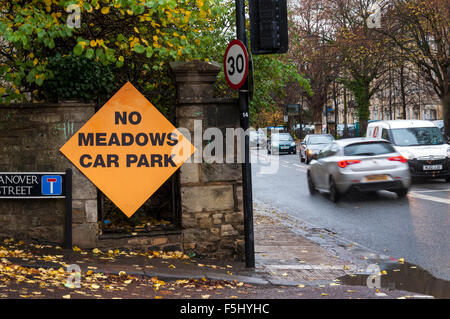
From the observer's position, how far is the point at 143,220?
9125mm

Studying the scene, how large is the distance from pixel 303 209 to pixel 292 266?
692cm

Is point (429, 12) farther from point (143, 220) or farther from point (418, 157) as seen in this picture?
point (143, 220)

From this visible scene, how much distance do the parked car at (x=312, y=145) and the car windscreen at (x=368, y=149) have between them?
52.8ft

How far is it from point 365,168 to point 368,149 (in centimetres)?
64

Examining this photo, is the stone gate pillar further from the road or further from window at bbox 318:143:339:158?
window at bbox 318:143:339:158

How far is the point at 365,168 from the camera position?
14.6 meters

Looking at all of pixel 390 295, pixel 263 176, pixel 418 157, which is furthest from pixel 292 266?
pixel 263 176

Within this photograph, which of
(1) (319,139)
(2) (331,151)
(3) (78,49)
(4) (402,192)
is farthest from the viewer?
(1) (319,139)

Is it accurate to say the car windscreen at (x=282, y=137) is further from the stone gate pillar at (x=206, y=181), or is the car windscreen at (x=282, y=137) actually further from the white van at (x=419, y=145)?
the stone gate pillar at (x=206, y=181)

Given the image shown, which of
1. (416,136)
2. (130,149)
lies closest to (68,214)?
(130,149)

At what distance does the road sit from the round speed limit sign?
3.59 metres

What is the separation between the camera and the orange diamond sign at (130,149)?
859cm

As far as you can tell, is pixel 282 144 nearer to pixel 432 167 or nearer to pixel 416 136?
pixel 416 136
